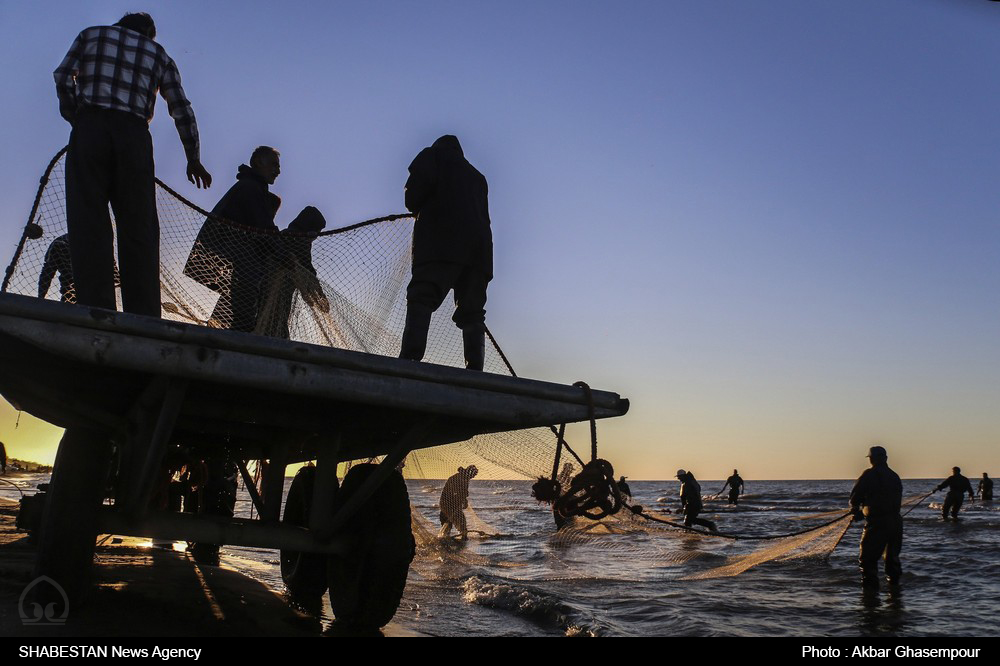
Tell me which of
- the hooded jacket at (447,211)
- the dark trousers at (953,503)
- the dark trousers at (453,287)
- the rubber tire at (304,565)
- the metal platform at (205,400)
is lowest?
the dark trousers at (953,503)

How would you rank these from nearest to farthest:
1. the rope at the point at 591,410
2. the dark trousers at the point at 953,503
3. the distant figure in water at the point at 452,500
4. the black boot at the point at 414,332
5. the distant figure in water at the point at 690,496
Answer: the rope at the point at 591,410 < the black boot at the point at 414,332 < the distant figure in water at the point at 452,500 < the distant figure in water at the point at 690,496 < the dark trousers at the point at 953,503

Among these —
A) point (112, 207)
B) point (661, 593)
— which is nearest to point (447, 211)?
point (112, 207)

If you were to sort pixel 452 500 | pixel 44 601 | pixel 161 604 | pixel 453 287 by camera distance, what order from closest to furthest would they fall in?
pixel 44 601
pixel 161 604
pixel 453 287
pixel 452 500

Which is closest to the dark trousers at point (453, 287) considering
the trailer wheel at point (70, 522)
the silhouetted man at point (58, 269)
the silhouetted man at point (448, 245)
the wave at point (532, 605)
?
the silhouetted man at point (448, 245)

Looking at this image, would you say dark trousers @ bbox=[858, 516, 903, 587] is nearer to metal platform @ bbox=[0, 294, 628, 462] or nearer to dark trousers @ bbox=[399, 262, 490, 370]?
dark trousers @ bbox=[399, 262, 490, 370]

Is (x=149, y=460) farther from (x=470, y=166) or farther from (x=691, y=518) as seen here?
(x=691, y=518)

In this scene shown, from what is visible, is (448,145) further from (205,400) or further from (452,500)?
(452,500)

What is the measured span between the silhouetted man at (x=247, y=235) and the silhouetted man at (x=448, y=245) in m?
1.39

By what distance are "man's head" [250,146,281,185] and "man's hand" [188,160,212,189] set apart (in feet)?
5.83

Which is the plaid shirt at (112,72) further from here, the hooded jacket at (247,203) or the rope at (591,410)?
the rope at (591,410)

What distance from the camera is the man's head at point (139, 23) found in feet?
13.4

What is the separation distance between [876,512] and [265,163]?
8841 mm

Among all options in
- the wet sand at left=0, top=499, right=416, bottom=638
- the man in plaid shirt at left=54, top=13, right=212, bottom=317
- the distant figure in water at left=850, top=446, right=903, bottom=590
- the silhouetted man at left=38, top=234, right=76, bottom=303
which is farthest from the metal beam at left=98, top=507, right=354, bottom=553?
the distant figure in water at left=850, top=446, right=903, bottom=590

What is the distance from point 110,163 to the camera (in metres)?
3.76
